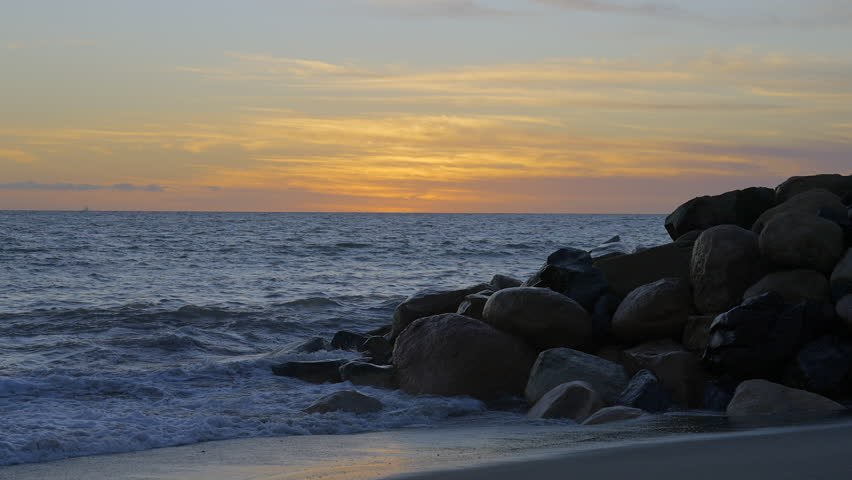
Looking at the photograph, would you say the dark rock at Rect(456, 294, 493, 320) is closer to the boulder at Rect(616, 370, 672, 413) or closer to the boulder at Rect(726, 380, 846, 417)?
the boulder at Rect(616, 370, 672, 413)

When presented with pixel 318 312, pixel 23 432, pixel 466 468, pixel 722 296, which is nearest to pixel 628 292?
pixel 722 296

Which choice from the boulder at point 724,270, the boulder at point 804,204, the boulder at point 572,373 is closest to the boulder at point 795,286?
the boulder at point 724,270

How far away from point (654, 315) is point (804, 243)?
5.31 feet

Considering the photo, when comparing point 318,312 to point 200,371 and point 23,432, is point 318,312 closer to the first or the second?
point 200,371

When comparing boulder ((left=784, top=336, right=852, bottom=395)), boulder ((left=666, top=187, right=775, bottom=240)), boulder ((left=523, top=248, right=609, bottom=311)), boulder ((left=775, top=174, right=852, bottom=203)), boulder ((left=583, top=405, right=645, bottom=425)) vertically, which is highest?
boulder ((left=775, top=174, right=852, bottom=203))

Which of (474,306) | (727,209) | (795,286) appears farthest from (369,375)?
(727,209)

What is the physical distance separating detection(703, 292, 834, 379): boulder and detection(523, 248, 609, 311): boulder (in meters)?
1.93

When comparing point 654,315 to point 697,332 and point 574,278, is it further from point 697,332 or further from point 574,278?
point 574,278

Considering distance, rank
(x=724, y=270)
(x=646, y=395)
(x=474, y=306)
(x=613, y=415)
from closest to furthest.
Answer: (x=613, y=415) < (x=646, y=395) < (x=724, y=270) < (x=474, y=306)

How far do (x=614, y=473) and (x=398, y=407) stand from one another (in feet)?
11.8

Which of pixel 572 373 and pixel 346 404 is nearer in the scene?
pixel 346 404

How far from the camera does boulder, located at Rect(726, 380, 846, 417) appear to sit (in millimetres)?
6992

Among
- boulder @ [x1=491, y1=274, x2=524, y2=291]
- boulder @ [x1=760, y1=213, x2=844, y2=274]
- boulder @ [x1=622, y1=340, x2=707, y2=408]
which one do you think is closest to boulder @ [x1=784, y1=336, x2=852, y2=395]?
boulder @ [x1=622, y1=340, x2=707, y2=408]

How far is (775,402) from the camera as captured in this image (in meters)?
7.06
